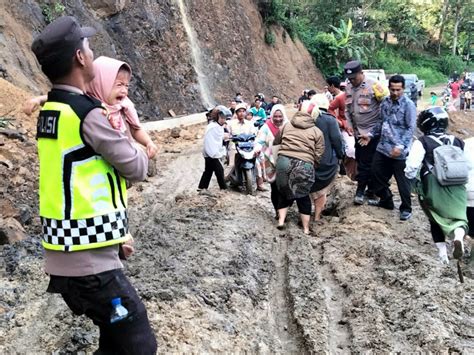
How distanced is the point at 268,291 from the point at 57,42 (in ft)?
10.6

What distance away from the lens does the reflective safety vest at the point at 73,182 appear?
93.4 inches

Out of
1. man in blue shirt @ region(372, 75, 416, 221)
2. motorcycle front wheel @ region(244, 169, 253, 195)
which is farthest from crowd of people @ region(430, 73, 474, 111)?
man in blue shirt @ region(372, 75, 416, 221)

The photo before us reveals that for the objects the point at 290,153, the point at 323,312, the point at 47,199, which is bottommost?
the point at 323,312

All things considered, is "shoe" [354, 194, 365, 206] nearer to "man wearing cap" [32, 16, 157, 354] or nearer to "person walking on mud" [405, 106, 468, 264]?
"person walking on mud" [405, 106, 468, 264]

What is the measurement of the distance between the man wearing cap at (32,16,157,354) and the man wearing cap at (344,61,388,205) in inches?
229

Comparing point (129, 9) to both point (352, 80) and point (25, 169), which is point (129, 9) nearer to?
point (25, 169)

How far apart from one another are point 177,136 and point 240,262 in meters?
11.7

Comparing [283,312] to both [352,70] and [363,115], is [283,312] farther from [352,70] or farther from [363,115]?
[352,70]

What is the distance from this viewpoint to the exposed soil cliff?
15.6 m

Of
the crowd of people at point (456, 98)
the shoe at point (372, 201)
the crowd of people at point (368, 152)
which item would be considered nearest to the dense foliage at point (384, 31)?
the crowd of people at point (456, 98)

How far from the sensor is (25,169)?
9023 millimetres

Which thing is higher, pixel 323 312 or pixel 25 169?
pixel 323 312

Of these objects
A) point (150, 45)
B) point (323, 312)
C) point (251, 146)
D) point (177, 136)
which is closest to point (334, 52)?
point (150, 45)

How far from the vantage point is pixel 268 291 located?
4953 mm
